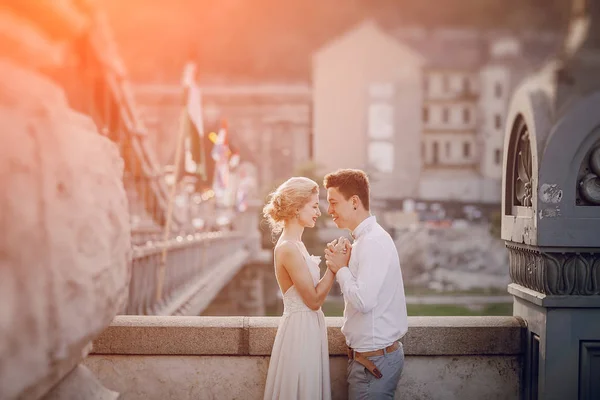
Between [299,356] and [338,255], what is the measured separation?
580mm

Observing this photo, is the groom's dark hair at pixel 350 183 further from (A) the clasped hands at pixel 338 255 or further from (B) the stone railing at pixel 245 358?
(B) the stone railing at pixel 245 358

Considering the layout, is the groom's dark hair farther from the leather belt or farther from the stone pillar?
the stone pillar

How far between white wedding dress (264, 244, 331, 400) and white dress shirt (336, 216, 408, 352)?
7.6 inches

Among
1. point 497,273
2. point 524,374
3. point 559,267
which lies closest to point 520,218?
point 559,267

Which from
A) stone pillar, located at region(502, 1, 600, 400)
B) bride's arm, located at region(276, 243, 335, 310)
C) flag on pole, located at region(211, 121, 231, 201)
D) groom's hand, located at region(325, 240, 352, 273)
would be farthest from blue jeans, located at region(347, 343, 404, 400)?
flag on pole, located at region(211, 121, 231, 201)

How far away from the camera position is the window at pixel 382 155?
50625mm

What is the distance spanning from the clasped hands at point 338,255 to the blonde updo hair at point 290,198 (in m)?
0.31

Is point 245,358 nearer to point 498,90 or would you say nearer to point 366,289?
point 366,289

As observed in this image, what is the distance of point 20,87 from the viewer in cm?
154

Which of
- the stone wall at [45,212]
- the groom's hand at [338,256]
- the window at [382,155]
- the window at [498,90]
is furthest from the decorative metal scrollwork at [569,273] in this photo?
the window at [498,90]

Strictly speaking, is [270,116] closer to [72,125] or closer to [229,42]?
[229,42]

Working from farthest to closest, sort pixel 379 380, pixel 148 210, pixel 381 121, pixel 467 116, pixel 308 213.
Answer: pixel 467 116
pixel 381 121
pixel 148 210
pixel 308 213
pixel 379 380

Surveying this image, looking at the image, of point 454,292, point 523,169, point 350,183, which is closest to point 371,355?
point 350,183

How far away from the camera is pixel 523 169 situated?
13.5 ft
